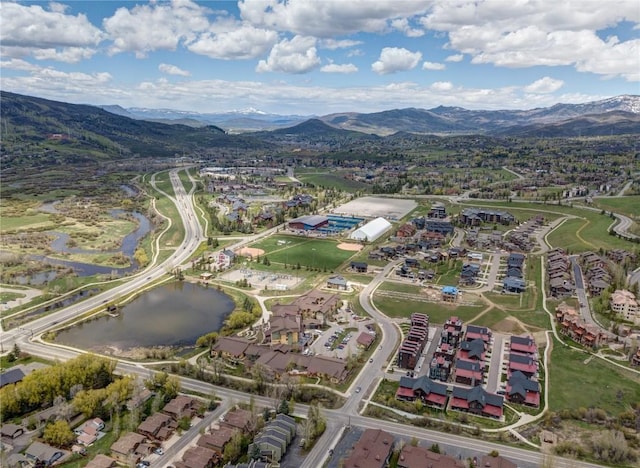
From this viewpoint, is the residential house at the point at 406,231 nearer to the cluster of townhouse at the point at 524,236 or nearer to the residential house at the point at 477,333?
the cluster of townhouse at the point at 524,236

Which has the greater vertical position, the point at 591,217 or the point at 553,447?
the point at 591,217

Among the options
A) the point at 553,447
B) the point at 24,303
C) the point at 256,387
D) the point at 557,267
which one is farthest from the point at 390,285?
the point at 24,303

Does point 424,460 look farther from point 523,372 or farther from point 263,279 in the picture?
point 263,279

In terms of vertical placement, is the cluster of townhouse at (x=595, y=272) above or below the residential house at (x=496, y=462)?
above

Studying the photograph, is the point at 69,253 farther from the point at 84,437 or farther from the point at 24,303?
the point at 84,437

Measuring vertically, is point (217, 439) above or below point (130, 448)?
above

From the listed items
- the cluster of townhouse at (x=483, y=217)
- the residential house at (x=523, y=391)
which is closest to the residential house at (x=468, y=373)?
the residential house at (x=523, y=391)

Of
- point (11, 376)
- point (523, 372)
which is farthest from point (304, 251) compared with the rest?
point (11, 376)
